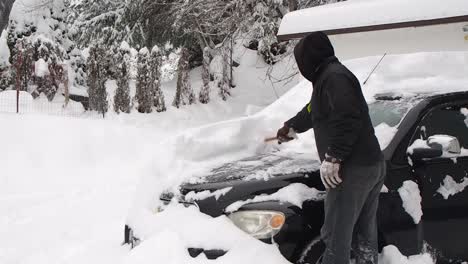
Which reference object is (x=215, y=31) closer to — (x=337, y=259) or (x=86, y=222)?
(x=86, y=222)

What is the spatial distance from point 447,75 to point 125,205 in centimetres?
407

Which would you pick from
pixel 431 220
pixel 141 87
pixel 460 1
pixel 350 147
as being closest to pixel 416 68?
pixel 460 1

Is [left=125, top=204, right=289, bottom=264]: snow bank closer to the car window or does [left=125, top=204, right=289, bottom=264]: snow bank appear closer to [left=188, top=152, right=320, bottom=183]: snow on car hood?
[left=188, top=152, right=320, bottom=183]: snow on car hood

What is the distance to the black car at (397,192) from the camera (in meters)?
2.97

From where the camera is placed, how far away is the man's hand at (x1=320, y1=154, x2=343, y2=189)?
272 centimetres

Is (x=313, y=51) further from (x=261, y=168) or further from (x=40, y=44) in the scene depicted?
(x=40, y=44)

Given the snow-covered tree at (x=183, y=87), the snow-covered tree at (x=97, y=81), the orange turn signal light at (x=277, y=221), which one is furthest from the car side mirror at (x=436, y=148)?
the snow-covered tree at (x=183, y=87)

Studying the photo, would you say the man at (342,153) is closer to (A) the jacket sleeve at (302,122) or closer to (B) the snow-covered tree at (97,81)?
(A) the jacket sleeve at (302,122)

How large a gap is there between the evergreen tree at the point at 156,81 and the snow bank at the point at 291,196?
410 inches

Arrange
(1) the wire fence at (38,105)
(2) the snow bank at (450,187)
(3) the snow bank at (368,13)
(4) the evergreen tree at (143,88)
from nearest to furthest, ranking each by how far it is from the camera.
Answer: (2) the snow bank at (450,187) < (3) the snow bank at (368,13) < (1) the wire fence at (38,105) < (4) the evergreen tree at (143,88)

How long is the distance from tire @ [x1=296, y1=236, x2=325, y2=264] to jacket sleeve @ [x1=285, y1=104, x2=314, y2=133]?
910 millimetres

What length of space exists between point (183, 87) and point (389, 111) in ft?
36.7

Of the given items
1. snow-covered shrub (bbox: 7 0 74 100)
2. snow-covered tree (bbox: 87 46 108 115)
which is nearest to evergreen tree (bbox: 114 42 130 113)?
snow-covered tree (bbox: 87 46 108 115)

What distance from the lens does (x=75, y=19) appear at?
21.6 m
